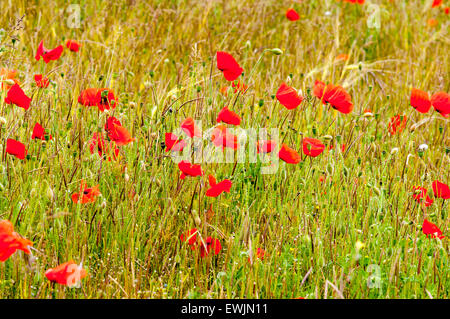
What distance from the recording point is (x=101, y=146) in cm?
197

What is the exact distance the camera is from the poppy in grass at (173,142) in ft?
6.18

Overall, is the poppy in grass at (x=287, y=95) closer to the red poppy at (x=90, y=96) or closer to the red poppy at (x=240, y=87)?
the red poppy at (x=240, y=87)

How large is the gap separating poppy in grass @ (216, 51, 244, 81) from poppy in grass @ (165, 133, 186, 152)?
280mm

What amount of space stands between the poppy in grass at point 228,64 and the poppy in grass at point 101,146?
1.44 feet

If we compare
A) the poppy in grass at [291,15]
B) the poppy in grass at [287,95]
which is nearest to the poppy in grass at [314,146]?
the poppy in grass at [287,95]

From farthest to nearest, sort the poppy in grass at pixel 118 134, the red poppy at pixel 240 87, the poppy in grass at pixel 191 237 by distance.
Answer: the red poppy at pixel 240 87 → the poppy in grass at pixel 118 134 → the poppy in grass at pixel 191 237

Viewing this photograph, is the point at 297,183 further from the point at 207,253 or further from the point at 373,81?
the point at 373,81

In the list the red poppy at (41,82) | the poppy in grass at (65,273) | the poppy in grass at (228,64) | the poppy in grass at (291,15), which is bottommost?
the poppy in grass at (65,273)

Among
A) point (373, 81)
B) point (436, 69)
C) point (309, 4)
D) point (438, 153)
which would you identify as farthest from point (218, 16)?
point (438, 153)

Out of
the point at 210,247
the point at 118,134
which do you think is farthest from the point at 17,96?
the point at 210,247

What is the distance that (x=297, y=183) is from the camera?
2.11 metres

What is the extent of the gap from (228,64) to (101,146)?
49 cm

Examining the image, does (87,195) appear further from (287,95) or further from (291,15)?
(291,15)

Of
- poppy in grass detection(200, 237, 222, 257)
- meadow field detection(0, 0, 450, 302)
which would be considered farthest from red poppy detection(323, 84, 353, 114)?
poppy in grass detection(200, 237, 222, 257)
